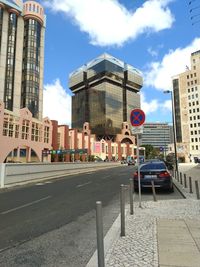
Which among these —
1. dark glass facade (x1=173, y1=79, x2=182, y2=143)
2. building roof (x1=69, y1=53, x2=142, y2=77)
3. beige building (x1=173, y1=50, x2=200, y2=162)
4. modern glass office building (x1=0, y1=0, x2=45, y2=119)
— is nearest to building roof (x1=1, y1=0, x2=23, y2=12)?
modern glass office building (x1=0, y1=0, x2=45, y2=119)

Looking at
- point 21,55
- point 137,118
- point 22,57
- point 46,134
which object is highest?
point 21,55

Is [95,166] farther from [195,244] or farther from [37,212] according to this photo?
[195,244]

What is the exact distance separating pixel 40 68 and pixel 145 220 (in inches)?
3023

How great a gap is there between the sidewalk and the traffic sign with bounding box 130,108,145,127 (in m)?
2.98

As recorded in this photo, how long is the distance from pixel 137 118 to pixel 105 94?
138 meters

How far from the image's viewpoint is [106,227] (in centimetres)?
668

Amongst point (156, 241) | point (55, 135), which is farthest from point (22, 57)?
point (156, 241)

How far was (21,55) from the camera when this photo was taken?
245ft

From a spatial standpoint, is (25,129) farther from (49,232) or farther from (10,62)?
(49,232)

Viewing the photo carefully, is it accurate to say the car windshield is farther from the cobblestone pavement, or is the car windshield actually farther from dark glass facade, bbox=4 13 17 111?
dark glass facade, bbox=4 13 17 111

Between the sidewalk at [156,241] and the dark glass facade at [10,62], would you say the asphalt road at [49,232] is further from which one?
the dark glass facade at [10,62]

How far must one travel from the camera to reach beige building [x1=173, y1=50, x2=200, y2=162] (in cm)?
11238

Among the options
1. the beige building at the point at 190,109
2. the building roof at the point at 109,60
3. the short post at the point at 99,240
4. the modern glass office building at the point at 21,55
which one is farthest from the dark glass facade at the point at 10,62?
the building roof at the point at 109,60

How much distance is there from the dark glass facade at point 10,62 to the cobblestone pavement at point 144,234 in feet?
218
